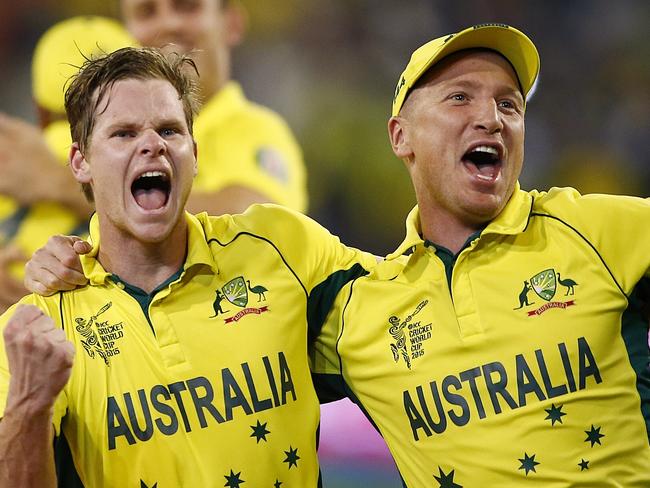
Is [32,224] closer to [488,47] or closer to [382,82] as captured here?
[382,82]

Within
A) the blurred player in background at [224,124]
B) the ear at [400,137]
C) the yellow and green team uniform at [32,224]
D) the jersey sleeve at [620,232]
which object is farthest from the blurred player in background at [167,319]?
the yellow and green team uniform at [32,224]

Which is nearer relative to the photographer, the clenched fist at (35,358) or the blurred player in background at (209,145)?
the clenched fist at (35,358)

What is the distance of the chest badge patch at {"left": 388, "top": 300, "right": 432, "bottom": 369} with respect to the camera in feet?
7.23

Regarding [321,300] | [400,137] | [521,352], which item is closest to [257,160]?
[400,137]

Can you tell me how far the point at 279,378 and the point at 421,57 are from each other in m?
0.79

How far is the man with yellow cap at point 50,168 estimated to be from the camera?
4.71 meters

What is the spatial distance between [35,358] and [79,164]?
0.59m

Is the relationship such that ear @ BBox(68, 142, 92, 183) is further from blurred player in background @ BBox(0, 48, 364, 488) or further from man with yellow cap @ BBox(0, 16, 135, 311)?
man with yellow cap @ BBox(0, 16, 135, 311)

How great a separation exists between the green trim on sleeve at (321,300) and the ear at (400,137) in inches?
12.1

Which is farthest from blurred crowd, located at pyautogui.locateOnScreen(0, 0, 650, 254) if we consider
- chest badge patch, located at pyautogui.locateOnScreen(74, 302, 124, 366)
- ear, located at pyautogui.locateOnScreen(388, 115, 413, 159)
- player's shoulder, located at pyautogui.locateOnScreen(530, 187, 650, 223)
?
chest badge patch, located at pyautogui.locateOnScreen(74, 302, 124, 366)

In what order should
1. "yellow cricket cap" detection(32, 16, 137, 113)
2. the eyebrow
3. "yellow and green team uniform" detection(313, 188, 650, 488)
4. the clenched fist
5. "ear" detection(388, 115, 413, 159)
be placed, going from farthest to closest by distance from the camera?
"yellow cricket cap" detection(32, 16, 137, 113) < "ear" detection(388, 115, 413, 159) < the eyebrow < "yellow and green team uniform" detection(313, 188, 650, 488) < the clenched fist

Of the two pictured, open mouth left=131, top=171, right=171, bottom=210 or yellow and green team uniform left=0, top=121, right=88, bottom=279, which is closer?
open mouth left=131, top=171, right=171, bottom=210

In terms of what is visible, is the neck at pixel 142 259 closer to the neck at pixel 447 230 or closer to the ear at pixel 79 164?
the ear at pixel 79 164

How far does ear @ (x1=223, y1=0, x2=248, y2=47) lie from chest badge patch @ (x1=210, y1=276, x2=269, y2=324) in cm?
297
